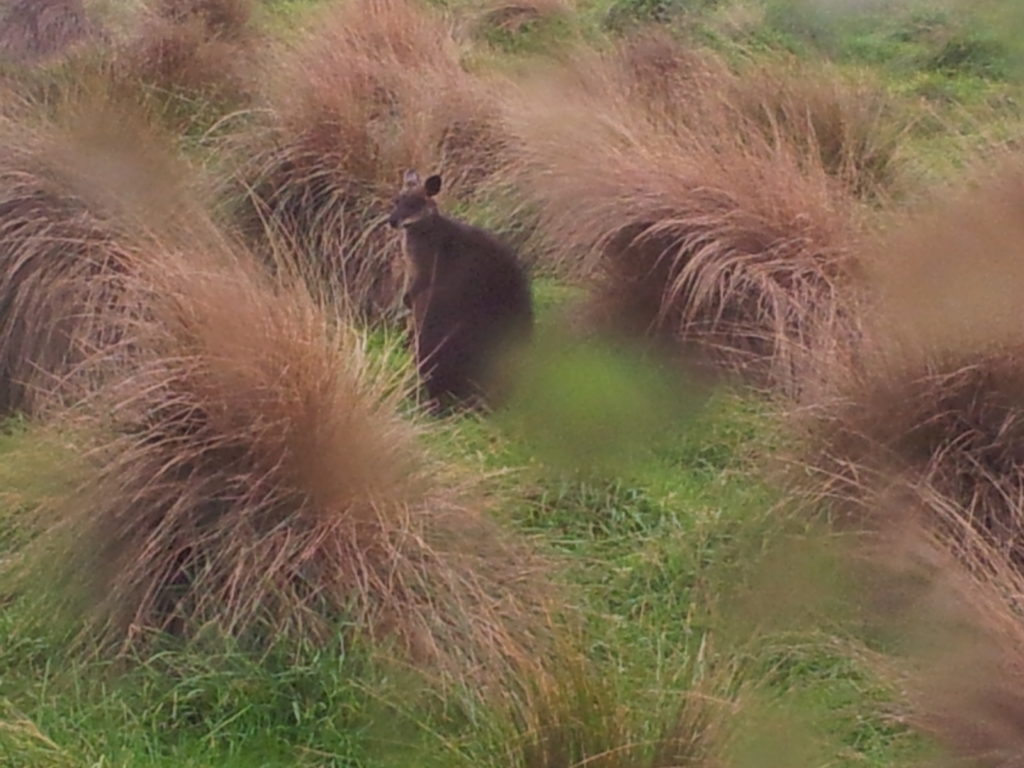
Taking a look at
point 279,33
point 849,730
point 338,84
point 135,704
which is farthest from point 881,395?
point 279,33

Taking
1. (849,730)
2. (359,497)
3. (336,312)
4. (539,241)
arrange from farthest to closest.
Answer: (539,241) < (336,312) < (359,497) < (849,730)

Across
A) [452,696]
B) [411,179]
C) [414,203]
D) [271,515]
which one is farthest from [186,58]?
[452,696]

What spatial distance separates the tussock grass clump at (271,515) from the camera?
358 centimetres

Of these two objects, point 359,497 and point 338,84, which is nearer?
point 359,497

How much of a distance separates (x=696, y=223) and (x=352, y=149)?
1824 mm

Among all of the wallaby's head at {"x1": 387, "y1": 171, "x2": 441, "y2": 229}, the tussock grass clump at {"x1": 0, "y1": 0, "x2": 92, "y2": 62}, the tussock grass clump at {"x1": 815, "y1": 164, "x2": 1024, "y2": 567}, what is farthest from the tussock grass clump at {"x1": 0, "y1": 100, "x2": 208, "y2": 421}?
the tussock grass clump at {"x1": 0, "y1": 0, "x2": 92, "y2": 62}

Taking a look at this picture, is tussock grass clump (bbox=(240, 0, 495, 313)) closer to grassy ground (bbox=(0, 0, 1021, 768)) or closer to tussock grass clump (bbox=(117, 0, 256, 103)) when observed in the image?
tussock grass clump (bbox=(117, 0, 256, 103))

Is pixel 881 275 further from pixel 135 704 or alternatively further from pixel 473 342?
pixel 135 704

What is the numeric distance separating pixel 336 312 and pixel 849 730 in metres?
1.91

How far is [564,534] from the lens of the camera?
430 centimetres

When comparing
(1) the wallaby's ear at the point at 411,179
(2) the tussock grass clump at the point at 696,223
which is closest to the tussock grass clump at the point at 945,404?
(2) the tussock grass clump at the point at 696,223

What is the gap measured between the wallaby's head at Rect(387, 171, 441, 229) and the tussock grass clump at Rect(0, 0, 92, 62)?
172 inches

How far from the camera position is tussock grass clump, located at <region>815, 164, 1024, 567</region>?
3830 mm

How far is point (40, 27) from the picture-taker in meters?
9.80
